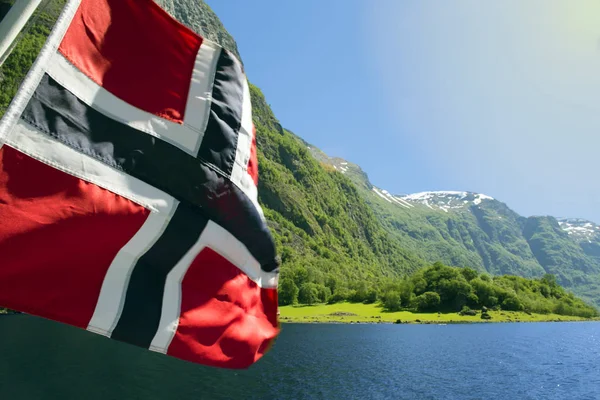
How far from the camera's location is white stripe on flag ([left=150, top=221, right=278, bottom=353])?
5.74 m

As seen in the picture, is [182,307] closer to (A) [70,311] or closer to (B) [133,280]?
(B) [133,280]

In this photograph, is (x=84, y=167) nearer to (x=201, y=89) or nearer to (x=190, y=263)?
(x=190, y=263)

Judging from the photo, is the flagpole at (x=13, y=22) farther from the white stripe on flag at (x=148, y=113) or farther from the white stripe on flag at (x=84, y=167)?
the white stripe on flag at (x=84, y=167)

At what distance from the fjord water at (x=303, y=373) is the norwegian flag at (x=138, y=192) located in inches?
1722

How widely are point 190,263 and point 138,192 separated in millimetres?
1296

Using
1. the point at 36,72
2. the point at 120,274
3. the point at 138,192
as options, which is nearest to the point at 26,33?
the point at 36,72

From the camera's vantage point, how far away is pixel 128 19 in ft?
18.6

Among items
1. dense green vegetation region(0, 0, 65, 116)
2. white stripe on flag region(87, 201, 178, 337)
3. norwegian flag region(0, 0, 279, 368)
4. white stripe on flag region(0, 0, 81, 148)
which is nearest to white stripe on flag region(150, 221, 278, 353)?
norwegian flag region(0, 0, 279, 368)

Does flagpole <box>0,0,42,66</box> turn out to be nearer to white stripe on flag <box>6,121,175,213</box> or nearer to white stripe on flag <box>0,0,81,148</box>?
white stripe on flag <box>0,0,81,148</box>

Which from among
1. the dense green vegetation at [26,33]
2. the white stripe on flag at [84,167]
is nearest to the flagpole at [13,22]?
the dense green vegetation at [26,33]

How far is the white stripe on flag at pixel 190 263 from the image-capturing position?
5.74 metres

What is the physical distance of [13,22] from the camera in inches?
155

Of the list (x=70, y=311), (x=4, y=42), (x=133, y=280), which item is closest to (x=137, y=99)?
(x=4, y=42)

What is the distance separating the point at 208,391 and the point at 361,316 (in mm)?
152533
